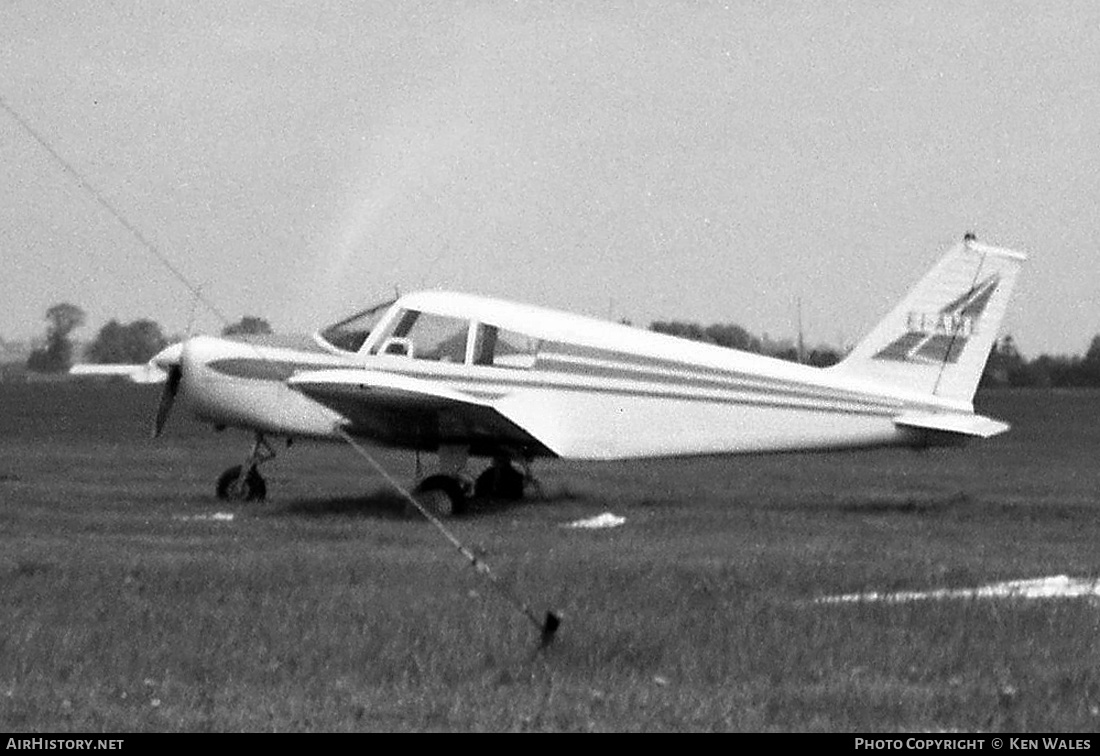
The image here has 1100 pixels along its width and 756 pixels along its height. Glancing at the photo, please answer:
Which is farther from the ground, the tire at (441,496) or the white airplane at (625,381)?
the white airplane at (625,381)

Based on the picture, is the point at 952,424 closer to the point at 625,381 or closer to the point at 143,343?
the point at 625,381

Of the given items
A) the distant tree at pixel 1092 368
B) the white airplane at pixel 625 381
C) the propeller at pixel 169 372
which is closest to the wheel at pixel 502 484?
the white airplane at pixel 625 381

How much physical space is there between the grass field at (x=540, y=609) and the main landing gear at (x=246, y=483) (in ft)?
1.20

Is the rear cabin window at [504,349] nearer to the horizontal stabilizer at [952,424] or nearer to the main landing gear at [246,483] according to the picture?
the main landing gear at [246,483]

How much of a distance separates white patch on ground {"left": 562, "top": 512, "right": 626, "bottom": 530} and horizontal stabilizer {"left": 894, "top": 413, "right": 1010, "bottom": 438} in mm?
2878

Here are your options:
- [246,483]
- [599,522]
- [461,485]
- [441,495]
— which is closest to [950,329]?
[599,522]

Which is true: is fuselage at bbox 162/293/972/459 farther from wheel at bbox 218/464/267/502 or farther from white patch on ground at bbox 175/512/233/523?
white patch on ground at bbox 175/512/233/523

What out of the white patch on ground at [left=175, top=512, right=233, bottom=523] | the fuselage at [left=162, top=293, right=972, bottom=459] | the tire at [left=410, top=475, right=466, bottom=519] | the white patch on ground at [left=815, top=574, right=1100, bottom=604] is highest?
the fuselage at [left=162, top=293, right=972, bottom=459]

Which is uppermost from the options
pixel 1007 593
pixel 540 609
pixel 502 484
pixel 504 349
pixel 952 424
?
pixel 504 349

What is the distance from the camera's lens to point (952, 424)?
16938 millimetres

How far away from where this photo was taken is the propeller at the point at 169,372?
59.7 feet

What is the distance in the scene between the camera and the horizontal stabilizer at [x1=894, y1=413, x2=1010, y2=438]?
55.3ft

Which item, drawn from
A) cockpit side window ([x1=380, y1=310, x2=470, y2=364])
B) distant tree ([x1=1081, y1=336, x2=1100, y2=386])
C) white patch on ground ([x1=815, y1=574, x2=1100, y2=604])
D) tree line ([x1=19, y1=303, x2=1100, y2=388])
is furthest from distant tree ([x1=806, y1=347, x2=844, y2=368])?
distant tree ([x1=1081, y1=336, x2=1100, y2=386])

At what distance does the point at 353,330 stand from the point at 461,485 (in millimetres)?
1998
